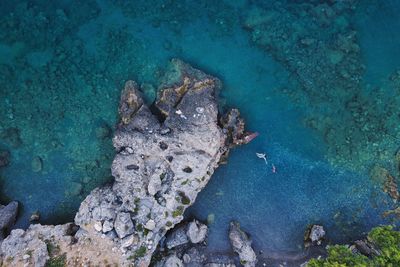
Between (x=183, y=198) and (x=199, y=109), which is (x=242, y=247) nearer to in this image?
(x=183, y=198)

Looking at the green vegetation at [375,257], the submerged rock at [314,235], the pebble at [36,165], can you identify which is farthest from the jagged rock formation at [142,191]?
the green vegetation at [375,257]

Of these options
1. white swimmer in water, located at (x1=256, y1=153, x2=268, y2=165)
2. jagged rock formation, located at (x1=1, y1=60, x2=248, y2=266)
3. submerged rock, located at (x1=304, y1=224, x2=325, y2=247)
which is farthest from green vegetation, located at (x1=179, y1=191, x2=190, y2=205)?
submerged rock, located at (x1=304, y1=224, x2=325, y2=247)

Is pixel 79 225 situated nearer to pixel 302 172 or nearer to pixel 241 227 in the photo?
pixel 241 227

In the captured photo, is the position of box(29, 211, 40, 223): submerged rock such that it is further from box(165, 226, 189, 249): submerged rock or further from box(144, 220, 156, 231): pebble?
box(165, 226, 189, 249): submerged rock

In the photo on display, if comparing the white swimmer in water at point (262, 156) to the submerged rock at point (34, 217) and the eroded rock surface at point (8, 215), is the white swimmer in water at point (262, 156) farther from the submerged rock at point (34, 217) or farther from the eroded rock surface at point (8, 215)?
the eroded rock surface at point (8, 215)

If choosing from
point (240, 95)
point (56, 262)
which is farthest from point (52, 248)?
point (240, 95)

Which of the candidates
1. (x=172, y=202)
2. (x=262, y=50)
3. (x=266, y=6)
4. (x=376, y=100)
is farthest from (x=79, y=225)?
(x=376, y=100)
